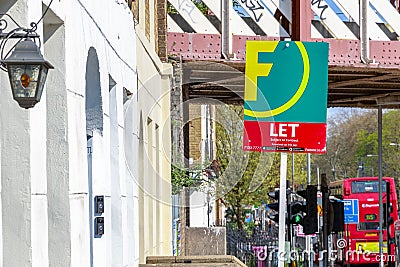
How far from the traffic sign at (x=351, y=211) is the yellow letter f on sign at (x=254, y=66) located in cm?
2815

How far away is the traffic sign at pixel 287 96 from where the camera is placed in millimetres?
12234

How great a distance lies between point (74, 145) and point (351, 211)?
3457cm

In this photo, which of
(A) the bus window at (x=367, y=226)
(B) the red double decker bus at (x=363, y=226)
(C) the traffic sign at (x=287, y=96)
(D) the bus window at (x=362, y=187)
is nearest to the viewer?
(C) the traffic sign at (x=287, y=96)

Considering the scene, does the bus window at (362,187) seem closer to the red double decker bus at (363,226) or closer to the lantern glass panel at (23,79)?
the red double decker bus at (363,226)

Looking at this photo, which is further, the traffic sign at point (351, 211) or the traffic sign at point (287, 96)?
the traffic sign at point (351, 211)

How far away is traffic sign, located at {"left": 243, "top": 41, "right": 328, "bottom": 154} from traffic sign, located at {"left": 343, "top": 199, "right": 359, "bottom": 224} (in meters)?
28.0

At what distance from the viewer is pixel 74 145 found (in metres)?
7.18

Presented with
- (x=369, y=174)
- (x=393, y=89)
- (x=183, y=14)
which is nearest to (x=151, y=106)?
(x=183, y=14)

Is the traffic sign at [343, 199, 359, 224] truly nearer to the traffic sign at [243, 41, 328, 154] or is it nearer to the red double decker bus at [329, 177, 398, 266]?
the red double decker bus at [329, 177, 398, 266]

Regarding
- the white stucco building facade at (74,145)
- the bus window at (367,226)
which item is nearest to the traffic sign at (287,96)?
the white stucco building facade at (74,145)

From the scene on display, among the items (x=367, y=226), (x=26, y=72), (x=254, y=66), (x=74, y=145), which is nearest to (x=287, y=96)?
(x=254, y=66)

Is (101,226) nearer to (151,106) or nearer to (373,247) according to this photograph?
(151,106)

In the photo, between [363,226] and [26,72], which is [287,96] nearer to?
[26,72]

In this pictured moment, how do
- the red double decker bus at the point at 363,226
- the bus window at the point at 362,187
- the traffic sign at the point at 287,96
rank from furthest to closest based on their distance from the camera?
the bus window at the point at 362,187, the red double decker bus at the point at 363,226, the traffic sign at the point at 287,96
